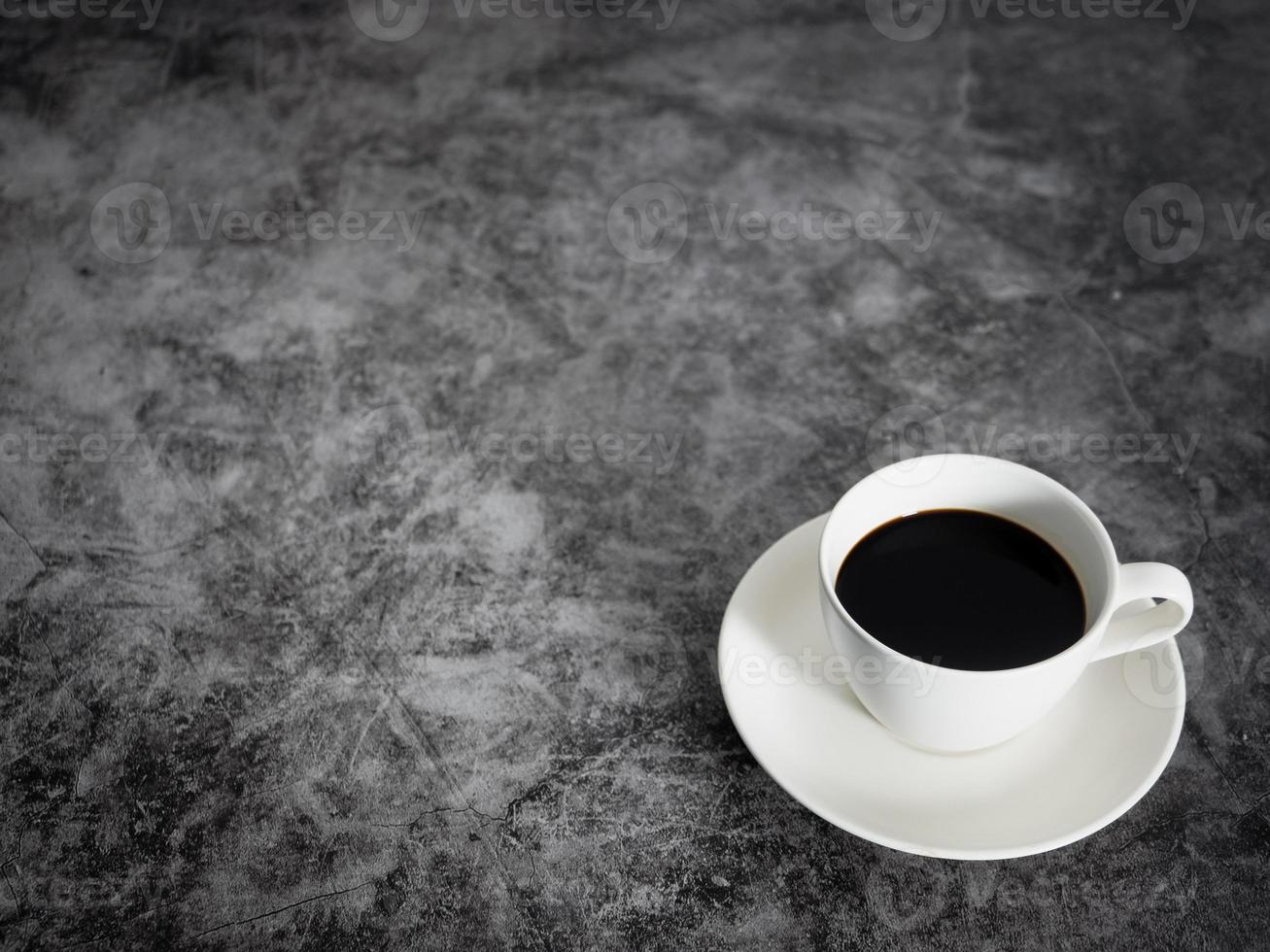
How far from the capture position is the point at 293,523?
1.03 meters

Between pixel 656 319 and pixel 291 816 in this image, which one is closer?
pixel 291 816

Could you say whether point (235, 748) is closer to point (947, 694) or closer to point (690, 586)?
point (690, 586)

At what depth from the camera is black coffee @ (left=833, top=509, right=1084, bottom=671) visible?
69 cm

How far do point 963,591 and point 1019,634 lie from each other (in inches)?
1.8

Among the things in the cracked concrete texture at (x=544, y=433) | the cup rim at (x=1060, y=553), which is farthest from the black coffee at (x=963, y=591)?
the cracked concrete texture at (x=544, y=433)

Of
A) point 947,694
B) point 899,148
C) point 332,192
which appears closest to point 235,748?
point 947,694

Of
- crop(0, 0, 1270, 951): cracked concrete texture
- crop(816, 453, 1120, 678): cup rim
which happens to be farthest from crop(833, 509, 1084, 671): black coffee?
crop(0, 0, 1270, 951): cracked concrete texture

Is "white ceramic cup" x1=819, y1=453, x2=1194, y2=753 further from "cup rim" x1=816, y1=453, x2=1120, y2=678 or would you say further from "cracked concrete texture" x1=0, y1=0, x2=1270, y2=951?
"cracked concrete texture" x1=0, y1=0, x2=1270, y2=951

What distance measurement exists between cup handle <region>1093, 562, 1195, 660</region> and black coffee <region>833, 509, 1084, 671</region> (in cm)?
3

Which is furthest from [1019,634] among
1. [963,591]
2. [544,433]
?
[544,433]

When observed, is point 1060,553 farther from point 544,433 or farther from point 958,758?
point 544,433

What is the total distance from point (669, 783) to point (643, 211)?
764 millimetres

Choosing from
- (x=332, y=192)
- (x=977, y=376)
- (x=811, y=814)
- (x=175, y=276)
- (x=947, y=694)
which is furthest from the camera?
(x=332, y=192)

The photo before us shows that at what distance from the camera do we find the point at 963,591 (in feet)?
2.37
